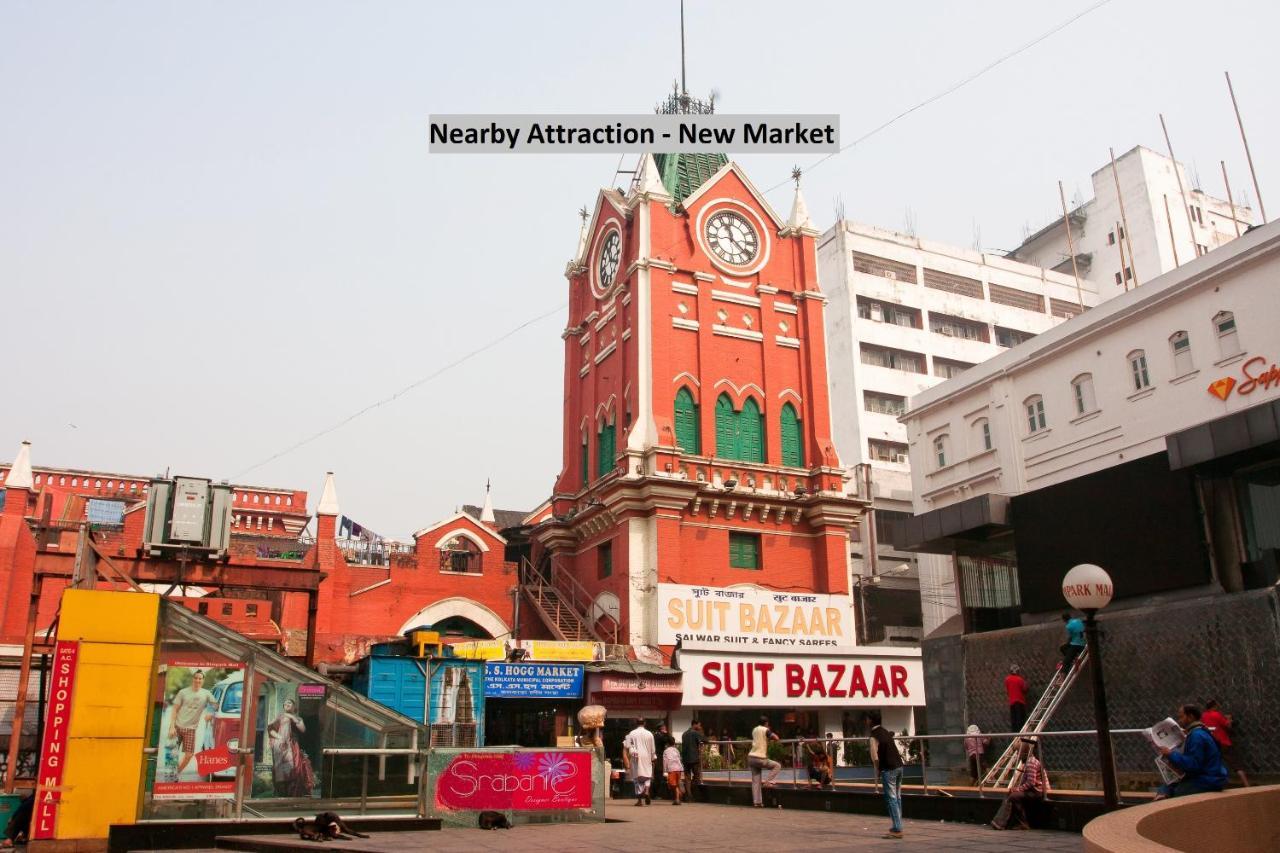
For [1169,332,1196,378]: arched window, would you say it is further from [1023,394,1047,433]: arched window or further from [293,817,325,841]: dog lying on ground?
[293,817,325,841]: dog lying on ground

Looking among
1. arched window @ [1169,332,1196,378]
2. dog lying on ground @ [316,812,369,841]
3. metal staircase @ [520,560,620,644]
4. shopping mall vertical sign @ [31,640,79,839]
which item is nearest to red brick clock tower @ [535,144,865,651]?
metal staircase @ [520,560,620,644]

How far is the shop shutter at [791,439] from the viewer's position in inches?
1495

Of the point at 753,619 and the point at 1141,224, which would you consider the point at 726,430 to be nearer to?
the point at 753,619

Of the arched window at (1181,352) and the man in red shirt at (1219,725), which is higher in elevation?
the arched window at (1181,352)

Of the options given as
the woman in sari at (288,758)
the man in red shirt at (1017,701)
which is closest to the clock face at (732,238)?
the man in red shirt at (1017,701)

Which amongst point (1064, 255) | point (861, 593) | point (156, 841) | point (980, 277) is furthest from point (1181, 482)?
point (1064, 255)

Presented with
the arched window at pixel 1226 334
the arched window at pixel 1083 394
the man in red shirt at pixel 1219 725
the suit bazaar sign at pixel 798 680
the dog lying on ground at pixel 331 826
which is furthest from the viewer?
the arched window at pixel 1083 394

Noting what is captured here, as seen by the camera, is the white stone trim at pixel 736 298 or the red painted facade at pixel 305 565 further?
the white stone trim at pixel 736 298

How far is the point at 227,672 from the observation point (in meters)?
14.0

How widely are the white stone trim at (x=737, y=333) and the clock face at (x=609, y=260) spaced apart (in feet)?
14.5

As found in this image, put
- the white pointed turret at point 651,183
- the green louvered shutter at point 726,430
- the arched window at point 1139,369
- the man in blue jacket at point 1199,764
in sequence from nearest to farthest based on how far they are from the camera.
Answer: the man in blue jacket at point 1199,764 < the arched window at point 1139,369 < the green louvered shutter at point 726,430 < the white pointed turret at point 651,183

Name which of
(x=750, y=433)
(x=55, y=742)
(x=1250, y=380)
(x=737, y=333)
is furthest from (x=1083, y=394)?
(x=55, y=742)

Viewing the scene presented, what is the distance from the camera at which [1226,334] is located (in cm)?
2825

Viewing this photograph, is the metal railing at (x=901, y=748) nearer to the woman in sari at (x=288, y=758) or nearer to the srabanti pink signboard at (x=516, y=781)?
the srabanti pink signboard at (x=516, y=781)
